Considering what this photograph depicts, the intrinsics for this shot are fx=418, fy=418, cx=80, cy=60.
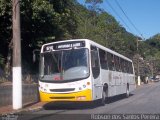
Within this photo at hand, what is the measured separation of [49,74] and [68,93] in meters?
1.29

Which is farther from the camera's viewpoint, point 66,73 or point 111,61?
point 111,61

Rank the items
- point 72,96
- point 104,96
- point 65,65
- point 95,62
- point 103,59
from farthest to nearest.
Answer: point 103,59
point 104,96
point 95,62
point 65,65
point 72,96

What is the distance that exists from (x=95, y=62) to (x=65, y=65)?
5.17ft

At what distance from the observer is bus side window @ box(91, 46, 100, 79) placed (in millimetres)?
19181

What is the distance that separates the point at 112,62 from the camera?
24.0m

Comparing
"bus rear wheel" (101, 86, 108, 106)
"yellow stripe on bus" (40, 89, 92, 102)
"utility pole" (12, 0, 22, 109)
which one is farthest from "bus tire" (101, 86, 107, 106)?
"utility pole" (12, 0, 22, 109)

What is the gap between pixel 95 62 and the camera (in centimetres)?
1959

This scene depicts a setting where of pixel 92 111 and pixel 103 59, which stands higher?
pixel 103 59

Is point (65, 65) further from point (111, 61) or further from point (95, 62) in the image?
point (111, 61)

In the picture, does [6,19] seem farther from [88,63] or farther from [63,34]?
[88,63]

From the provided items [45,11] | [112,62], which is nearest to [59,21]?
[45,11]

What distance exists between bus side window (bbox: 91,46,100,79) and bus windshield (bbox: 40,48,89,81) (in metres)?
0.49

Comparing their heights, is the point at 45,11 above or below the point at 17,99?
above

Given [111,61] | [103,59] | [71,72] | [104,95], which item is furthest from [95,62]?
[111,61]
